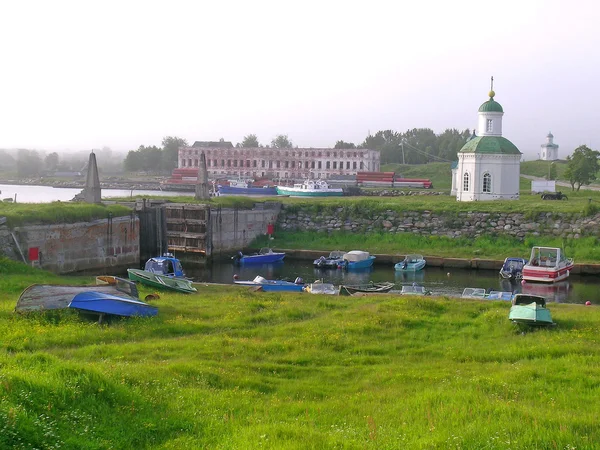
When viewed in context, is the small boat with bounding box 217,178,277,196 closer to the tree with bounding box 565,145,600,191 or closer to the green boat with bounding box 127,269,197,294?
the tree with bounding box 565,145,600,191

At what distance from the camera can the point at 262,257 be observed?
145ft

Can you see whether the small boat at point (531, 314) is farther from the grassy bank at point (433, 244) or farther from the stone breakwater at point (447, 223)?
the stone breakwater at point (447, 223)

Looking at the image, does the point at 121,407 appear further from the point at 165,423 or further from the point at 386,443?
the point at 386,443

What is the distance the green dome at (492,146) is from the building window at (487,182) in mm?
2014

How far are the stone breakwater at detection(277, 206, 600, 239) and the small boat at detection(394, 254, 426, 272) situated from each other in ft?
24.9

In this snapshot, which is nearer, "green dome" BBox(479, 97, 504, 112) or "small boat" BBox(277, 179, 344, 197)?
"green dome" BBox(479, 97, 504, 112)

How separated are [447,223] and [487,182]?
42.5ft

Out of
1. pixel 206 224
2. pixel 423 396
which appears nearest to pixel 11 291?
pixel 423 396

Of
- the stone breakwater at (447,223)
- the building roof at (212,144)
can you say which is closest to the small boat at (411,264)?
the stone breakwater at (447,223)

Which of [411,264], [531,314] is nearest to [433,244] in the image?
[411,264]

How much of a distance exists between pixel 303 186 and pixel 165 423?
7814 cm

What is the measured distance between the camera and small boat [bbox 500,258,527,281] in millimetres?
37831

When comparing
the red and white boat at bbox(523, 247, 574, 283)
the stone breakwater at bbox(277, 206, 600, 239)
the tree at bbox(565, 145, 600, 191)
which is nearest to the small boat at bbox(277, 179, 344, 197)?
the tree at bbox(565, 145, 600, 191)

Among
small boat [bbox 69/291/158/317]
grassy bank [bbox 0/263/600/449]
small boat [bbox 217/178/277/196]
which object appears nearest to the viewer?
grassy bank [bbox 0/263/600/449]
